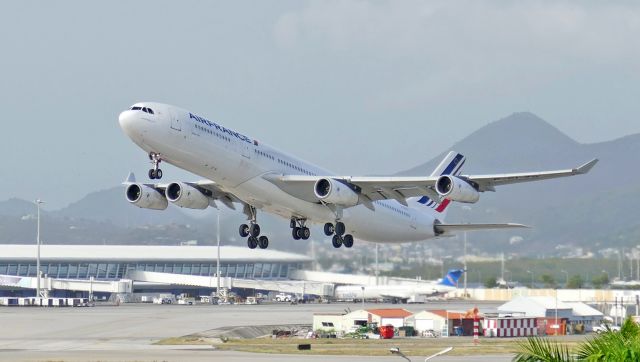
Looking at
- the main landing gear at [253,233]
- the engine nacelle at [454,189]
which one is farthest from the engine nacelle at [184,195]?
the engine nacelle at [454,189]

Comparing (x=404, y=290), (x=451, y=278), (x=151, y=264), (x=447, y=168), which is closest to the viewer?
(x=447, y=168)

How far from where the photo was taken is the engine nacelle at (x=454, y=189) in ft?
178

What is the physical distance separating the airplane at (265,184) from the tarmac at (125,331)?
25.1 ft

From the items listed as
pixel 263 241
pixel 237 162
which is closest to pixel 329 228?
pixel 263 241

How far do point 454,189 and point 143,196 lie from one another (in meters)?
16.0

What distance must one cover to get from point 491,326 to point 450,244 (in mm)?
58876

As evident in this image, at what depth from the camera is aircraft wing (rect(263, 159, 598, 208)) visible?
5515cm

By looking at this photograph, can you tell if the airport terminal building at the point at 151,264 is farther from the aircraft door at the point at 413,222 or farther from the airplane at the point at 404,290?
the aircraft door at the point at 413,222

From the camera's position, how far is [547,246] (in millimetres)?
179625

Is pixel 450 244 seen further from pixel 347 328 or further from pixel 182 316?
pixel 347 328

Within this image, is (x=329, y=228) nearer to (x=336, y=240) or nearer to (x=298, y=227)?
(x=336, y=240)

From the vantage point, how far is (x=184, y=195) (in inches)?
2239

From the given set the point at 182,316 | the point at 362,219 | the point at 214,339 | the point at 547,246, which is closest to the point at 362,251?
the point at 182,316

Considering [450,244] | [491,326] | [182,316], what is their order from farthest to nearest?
1. [450,244]
2. [182,316]
3. [491,326]
